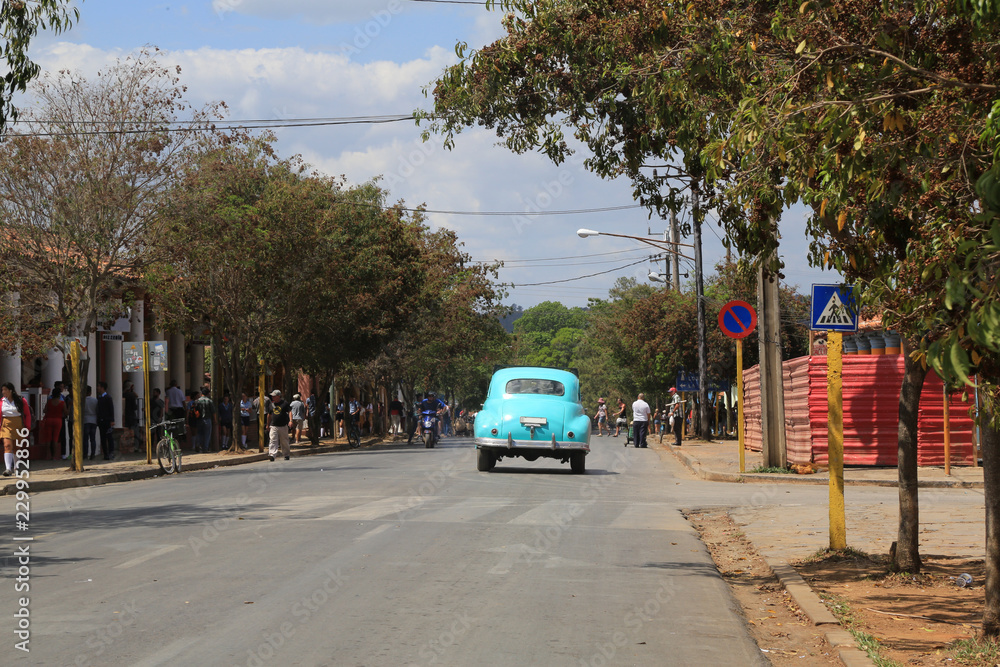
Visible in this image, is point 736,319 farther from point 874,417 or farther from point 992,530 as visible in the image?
point 992,530

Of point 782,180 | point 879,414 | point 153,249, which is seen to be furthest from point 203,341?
point 782,180

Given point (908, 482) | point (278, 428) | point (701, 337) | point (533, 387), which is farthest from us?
point (701, 337)

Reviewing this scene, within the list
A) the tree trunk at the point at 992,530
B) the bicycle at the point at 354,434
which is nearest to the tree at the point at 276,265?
the bicycle at the point at 354,434

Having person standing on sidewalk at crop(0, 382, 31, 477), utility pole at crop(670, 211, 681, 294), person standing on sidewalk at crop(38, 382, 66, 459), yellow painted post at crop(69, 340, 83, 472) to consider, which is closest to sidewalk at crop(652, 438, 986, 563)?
yellow painted post at crop(69, 340, 83, 472)

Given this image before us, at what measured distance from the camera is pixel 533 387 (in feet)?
75.5

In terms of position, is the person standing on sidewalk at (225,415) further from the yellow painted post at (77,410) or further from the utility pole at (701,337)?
the utility pole at (701,337)

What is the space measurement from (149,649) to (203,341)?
3805 centimetres

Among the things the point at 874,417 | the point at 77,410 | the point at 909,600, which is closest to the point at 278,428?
the point at 77,410

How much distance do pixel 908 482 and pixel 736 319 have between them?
10.8 m

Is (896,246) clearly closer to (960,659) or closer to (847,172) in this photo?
(847,172)

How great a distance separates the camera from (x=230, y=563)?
9.75 metres

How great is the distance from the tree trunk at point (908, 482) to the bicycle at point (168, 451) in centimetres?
1775

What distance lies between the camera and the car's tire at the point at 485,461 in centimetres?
2210

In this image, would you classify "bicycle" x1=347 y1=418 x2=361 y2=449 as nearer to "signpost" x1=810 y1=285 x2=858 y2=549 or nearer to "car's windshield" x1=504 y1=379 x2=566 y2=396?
"car's windshield" x1=504 y1=379 x2=566 y2=396
